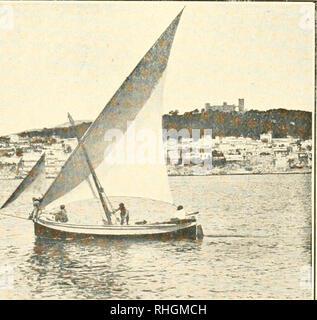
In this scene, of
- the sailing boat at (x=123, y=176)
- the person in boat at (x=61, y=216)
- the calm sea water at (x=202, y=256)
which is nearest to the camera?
the calm sea water at (x=202, y=256)

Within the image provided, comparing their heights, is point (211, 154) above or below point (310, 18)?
below

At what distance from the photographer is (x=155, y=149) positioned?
227 inches

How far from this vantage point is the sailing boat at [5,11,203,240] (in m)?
5.71

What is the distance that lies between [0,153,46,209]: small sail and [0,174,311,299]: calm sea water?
0.25 ft

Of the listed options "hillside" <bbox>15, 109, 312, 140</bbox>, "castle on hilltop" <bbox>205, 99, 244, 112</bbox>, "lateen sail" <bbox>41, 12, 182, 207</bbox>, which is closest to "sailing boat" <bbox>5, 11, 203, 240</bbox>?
"lateen sail" <bbox>41, 12, 182, 207</bbox>

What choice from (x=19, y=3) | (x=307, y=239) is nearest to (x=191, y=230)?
A: (x=307, y=239)

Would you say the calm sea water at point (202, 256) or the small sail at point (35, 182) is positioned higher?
the small sail at point (35, 182)

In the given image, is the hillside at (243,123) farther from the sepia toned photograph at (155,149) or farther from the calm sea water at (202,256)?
the calm sea water at (202,256)

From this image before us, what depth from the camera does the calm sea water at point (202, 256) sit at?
561cm

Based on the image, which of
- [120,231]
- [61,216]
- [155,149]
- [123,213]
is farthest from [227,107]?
[61,216]

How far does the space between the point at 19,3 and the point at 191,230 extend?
1.94 meters

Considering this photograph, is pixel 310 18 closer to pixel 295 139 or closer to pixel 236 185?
pixel 295 139

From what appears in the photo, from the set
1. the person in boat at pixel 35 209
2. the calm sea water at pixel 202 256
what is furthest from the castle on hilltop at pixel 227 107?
the person in boat at pixel 35 209

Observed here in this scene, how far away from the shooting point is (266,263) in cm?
575
